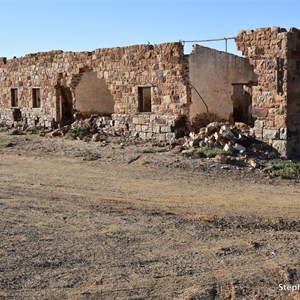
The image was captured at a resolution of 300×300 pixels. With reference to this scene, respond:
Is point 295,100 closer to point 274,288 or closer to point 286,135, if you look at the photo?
point 286,135

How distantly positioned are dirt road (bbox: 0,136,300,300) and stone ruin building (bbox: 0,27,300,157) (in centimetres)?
304

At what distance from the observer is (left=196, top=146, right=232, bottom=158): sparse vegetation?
12.7m

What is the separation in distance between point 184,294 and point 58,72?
15.2 metres

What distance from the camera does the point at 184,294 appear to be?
495 centimetres

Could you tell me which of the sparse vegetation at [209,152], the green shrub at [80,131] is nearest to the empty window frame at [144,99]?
the green shrub at [80,131]

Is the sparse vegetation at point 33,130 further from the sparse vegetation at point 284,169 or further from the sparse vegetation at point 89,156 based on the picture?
the sparse vegetation at point 284,169

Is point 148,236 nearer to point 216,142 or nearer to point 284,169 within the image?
point 284,169

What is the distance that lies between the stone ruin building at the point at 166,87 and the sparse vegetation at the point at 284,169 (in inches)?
34.5

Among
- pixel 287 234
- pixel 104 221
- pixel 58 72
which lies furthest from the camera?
pixel 58 72

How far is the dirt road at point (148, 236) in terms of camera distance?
517cm

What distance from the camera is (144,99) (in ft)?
54.6

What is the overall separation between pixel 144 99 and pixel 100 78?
199 cm

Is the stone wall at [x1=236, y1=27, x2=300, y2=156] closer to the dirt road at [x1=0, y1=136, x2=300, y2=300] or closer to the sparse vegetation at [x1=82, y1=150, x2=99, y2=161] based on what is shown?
the dirt road at [x1=0, y1=136, x2=300, y2=300]

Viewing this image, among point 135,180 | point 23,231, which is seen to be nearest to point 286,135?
point 135,180
